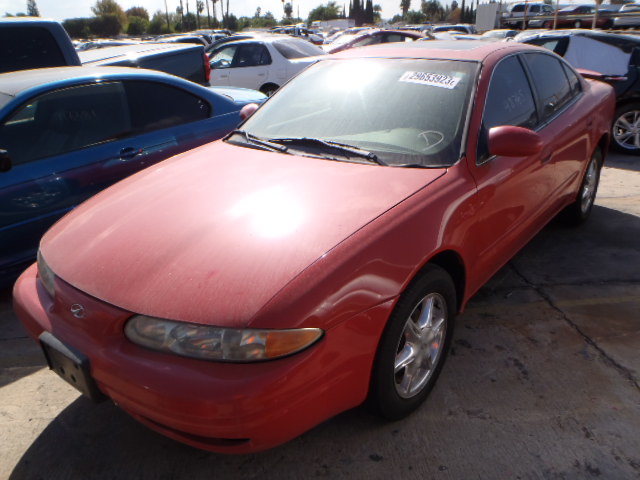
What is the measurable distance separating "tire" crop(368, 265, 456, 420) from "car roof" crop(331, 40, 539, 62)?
54.6 inches

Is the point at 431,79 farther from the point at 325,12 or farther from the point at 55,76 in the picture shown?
the point at 325,12

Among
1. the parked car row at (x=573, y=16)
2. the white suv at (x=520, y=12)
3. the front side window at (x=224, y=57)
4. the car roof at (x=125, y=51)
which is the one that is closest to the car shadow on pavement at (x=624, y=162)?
the car roof at (x=125, y=51)

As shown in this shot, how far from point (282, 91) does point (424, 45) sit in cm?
93

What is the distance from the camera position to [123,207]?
8.26 ft

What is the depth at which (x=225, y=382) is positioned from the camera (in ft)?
5.77

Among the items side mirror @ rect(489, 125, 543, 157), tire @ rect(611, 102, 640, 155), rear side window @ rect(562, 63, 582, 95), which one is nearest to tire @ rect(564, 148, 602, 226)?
rear side window @ rect(562, 63, 582, 95)

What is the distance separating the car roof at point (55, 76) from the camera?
12.4 ft

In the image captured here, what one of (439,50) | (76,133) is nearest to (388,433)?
(439,50)

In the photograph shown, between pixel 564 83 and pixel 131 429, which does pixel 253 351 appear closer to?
pixel 131 429

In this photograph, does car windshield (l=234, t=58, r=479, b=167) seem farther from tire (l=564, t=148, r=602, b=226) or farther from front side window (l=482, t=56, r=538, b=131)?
tire (l=564, t=148, r=602, b=226)

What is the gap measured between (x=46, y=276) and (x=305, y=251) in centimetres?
115

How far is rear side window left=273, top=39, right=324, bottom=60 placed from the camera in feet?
33.8

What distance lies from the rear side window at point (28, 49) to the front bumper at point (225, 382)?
394 cm

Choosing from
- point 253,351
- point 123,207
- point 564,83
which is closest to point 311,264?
point 253,351
